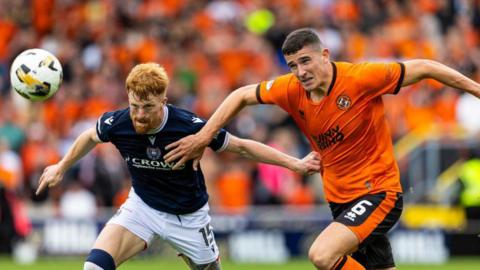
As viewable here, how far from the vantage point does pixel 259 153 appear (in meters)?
10.1

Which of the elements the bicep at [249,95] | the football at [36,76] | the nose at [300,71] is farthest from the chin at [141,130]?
the nose at [300,71]

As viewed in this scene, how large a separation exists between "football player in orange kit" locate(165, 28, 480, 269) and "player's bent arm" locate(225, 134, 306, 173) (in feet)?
0.83

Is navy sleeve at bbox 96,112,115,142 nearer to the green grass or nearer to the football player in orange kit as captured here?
the football player in orange kit

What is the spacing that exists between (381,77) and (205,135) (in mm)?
1493

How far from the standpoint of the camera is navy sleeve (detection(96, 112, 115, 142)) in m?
9.89

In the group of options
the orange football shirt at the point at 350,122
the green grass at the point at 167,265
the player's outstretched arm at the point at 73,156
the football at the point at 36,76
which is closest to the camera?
the orange football shirt at the point at 350,122

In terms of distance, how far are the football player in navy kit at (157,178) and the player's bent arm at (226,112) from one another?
0.13 metres

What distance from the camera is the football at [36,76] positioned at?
10477 mm

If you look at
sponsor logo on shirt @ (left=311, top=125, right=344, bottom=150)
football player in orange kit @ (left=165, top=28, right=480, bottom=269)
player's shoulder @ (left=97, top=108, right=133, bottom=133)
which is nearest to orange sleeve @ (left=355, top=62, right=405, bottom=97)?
football player in orange kit @ (left=165, top=28, right=480, bottom=269)

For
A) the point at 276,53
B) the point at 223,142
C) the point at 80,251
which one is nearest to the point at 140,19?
the point at 276,53

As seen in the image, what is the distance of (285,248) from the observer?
17.6 m

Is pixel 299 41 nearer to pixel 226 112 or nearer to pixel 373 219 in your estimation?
pixel 226 112

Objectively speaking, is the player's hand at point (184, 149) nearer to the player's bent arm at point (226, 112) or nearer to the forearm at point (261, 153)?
the player's bent arm at point (226, 112)

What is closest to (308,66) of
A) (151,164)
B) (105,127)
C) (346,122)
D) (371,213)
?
(346,122)
